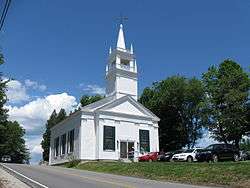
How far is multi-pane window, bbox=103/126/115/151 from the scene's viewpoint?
149ft

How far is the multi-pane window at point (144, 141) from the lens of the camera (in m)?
48.5

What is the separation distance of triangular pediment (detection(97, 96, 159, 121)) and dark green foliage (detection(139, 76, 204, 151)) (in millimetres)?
14502

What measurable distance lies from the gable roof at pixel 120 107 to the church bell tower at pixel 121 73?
6.51ft

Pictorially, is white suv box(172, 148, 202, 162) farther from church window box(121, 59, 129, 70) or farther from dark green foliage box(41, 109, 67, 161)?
dark green foliage box(41, 109, 67, 161)

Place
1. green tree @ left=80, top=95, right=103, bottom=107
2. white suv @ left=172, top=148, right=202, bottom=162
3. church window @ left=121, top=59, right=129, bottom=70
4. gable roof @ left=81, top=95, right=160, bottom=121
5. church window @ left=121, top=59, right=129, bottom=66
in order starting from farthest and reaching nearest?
green tree @ left=80, top=95, right=103, bottom=107 < church window @ left=121, top=59, right=129, bottom=66 < church window @ left=121, top=59, right=129, bottom=70 < gable roof @ left=81, top=95, right=160, bottom=121 < white suv @ left=172, top=148, right=202, bottom=162

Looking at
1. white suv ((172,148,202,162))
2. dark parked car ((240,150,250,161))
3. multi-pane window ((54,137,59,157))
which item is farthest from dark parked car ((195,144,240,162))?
multi-pane window ((54,137,59,157))

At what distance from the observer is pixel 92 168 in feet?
118

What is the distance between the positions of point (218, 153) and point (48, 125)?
2694 inches

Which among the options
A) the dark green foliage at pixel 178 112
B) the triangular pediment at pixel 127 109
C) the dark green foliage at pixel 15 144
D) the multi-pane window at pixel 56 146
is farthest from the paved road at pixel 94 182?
the dark green foliage at pixel 15 144

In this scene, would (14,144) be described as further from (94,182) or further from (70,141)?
(94,182)

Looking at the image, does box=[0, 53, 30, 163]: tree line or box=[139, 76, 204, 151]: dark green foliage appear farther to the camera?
box=[0, 53, 30, 163]: tree line

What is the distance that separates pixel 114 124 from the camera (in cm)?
4662

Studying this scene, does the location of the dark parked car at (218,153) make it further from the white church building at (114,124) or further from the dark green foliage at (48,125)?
the dark green foliage at (48,125)

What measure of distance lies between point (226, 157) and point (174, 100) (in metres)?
31.3
